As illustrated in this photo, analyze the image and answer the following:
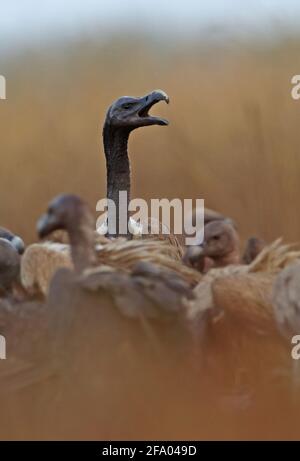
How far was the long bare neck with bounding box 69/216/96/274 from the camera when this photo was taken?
238cm

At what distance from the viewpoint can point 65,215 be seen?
7.80ft

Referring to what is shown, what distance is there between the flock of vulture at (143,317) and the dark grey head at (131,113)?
6.29ft

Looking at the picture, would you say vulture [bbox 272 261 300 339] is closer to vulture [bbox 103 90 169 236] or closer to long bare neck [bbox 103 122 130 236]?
vulture [bbox 103 90 169 236]

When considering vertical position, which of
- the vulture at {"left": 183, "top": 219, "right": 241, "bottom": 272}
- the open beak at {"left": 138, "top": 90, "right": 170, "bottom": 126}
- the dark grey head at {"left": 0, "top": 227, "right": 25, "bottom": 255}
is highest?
the open beak at {"left": 138, "top": 90, "right": 170, "bottom": 126}

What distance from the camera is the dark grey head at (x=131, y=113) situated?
14.5 feet

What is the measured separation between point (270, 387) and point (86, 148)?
2619 millimetres

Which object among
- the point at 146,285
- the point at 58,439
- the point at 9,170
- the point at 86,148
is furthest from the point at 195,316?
the point at 86,148

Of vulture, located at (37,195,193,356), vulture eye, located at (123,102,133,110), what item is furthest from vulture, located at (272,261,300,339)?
vulture eye, located at (123,102,133,110)

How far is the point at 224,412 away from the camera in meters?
2.31

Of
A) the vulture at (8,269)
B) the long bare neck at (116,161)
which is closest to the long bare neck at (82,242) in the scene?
the vulture at (8,269)

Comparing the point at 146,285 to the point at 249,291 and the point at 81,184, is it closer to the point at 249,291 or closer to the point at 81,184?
the point at 249,291
